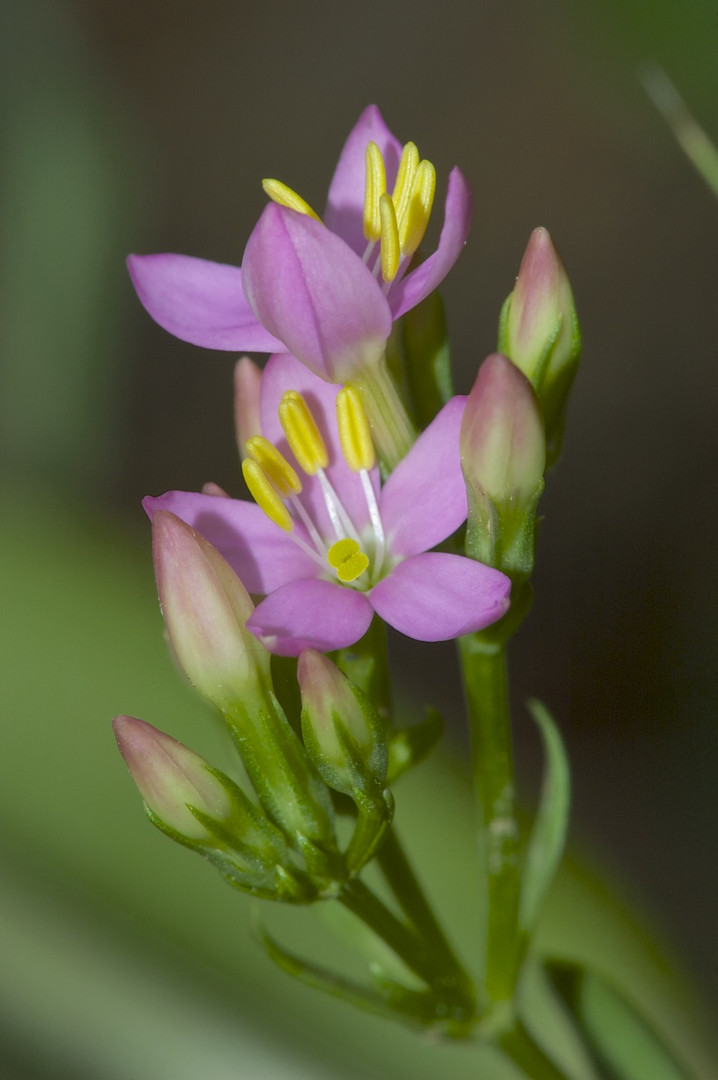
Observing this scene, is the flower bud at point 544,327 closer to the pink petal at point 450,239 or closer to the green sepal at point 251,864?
the pink petal at point 450,239

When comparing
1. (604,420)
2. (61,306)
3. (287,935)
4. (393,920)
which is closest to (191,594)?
(393,920)

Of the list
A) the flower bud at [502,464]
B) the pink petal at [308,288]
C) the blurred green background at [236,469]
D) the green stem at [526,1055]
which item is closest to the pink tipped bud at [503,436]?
the flower bud at [502,464]

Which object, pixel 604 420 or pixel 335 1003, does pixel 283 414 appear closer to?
pixel 335 1003

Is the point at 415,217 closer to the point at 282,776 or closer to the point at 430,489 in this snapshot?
the point at 430,489

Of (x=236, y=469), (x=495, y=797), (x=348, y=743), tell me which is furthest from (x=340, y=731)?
(x=236, y=469)

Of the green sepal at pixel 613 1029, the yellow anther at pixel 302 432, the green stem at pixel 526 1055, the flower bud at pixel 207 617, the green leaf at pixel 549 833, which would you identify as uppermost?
the yellow anther at pixel 302 432

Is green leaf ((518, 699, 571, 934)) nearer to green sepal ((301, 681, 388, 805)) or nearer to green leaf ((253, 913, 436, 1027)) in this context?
green leaf ((253, 913, 436, 1027))
